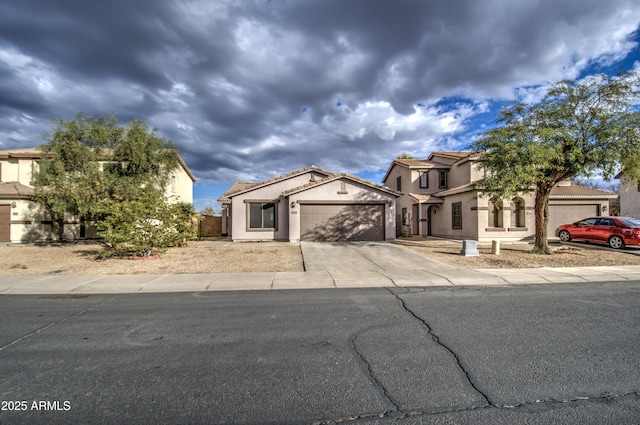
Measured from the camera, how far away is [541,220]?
13859mm

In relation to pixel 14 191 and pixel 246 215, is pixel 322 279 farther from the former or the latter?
pixel 14 191

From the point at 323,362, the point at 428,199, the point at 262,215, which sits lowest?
the point at 323,362

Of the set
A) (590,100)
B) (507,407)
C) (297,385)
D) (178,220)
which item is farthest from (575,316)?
(178,220)

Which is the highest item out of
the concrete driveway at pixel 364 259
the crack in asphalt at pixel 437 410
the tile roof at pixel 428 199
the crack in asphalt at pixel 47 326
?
the tile roof at pixel 428 199

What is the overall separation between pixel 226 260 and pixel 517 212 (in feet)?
59.8

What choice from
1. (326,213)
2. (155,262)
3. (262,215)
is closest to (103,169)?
(155,262)

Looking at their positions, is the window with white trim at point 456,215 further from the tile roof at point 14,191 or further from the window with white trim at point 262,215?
the tile roof at point 14,191

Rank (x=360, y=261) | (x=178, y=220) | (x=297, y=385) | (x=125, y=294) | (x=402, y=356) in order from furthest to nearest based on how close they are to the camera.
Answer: (x=178, y=220)
(x=360, y=261)
(x=125, y=294)
(x=402, y=356)
(x=297, y=385)

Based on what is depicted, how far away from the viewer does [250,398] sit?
115 inches

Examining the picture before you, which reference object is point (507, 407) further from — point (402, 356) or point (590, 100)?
point (590, 100)

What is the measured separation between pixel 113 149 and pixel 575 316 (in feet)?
64.2

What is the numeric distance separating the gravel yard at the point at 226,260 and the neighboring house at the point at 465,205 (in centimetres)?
427

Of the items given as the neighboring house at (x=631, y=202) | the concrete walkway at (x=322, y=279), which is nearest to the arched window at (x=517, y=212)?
the concrete walkway at (x=322, y=279)

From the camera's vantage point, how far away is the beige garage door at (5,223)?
730 inches
